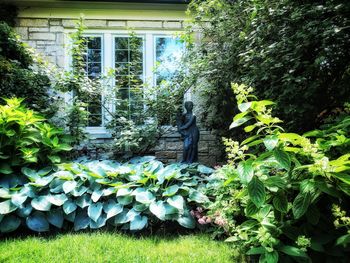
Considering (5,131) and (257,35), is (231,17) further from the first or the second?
(5,131)

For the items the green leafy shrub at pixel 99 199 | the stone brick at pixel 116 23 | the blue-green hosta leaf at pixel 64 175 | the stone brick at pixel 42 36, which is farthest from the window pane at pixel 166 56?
the blue-green hosta leaf at pixel 64 175

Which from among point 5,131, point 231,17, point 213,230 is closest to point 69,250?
point 213,230

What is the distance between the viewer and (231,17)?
181 inches

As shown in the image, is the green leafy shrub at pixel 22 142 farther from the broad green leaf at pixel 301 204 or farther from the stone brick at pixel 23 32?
the broad green leaf at pixel 301 204

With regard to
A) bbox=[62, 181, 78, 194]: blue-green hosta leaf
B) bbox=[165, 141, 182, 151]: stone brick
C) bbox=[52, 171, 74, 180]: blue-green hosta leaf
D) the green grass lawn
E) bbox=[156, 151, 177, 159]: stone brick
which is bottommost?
the green grass lawn

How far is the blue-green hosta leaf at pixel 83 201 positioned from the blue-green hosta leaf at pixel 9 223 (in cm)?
62

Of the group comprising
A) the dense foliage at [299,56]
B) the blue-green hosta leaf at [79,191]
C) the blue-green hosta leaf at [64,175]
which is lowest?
the blue-green hosta leaf at [79,191]

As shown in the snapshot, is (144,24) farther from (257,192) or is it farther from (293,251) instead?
→ (293,251)

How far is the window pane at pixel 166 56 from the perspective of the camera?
586cm

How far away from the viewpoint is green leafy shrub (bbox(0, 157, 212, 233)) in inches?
129

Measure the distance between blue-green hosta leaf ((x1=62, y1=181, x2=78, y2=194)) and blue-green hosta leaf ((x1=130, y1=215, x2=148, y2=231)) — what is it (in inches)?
30.3

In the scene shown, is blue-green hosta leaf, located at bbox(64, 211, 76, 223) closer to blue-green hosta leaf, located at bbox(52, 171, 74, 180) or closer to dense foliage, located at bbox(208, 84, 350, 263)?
blue-green hosta leaf, located at bbox(52, 171, 74, 180)

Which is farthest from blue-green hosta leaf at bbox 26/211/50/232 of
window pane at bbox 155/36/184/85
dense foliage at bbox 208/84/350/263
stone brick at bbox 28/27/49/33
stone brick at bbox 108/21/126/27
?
stone brick at bbox 108/21/126/27

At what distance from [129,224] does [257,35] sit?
2.52 metres
